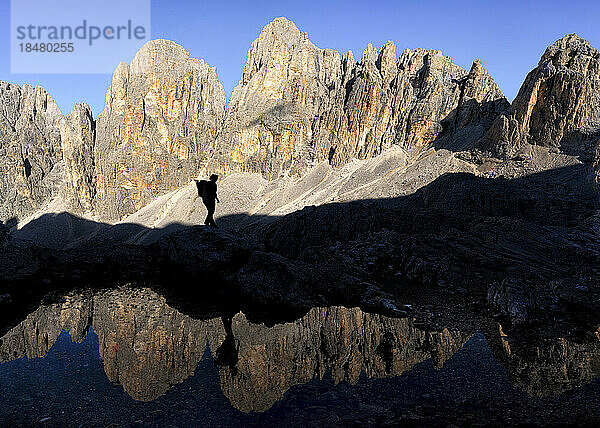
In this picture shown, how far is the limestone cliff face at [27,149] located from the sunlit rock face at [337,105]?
156 ft

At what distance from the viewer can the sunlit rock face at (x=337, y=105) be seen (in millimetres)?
45750

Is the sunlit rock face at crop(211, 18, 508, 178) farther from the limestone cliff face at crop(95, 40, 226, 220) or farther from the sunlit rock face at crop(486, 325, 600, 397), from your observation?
the sunlit rock face at crop(486, 325, 600, 397)

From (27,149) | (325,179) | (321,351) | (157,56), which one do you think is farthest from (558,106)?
(27,149)

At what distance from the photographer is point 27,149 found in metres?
82.2

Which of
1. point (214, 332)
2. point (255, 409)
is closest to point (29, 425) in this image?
point (255, 409)

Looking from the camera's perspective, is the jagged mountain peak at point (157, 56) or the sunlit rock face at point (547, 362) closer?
the sunlit rock face at point (547, 362)

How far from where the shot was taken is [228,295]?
1323cm

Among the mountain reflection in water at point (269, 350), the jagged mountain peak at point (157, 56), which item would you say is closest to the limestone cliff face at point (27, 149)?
the jagged mountain peak at point (157, 56)

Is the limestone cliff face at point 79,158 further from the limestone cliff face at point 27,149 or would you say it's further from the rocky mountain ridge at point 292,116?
the limestone cliff face at point 27,149

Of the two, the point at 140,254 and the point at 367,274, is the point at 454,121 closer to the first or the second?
the point at 367,274

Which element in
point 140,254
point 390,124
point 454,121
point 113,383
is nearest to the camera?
point 113,383

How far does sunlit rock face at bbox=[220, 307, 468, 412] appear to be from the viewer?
7.54 metres

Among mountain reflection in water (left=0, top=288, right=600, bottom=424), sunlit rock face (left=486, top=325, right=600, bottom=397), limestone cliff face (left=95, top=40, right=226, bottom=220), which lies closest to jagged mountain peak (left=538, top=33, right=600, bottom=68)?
sunlit rock face (left=486, top=325, right=600, bottom=397)

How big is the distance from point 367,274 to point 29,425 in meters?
11.6
